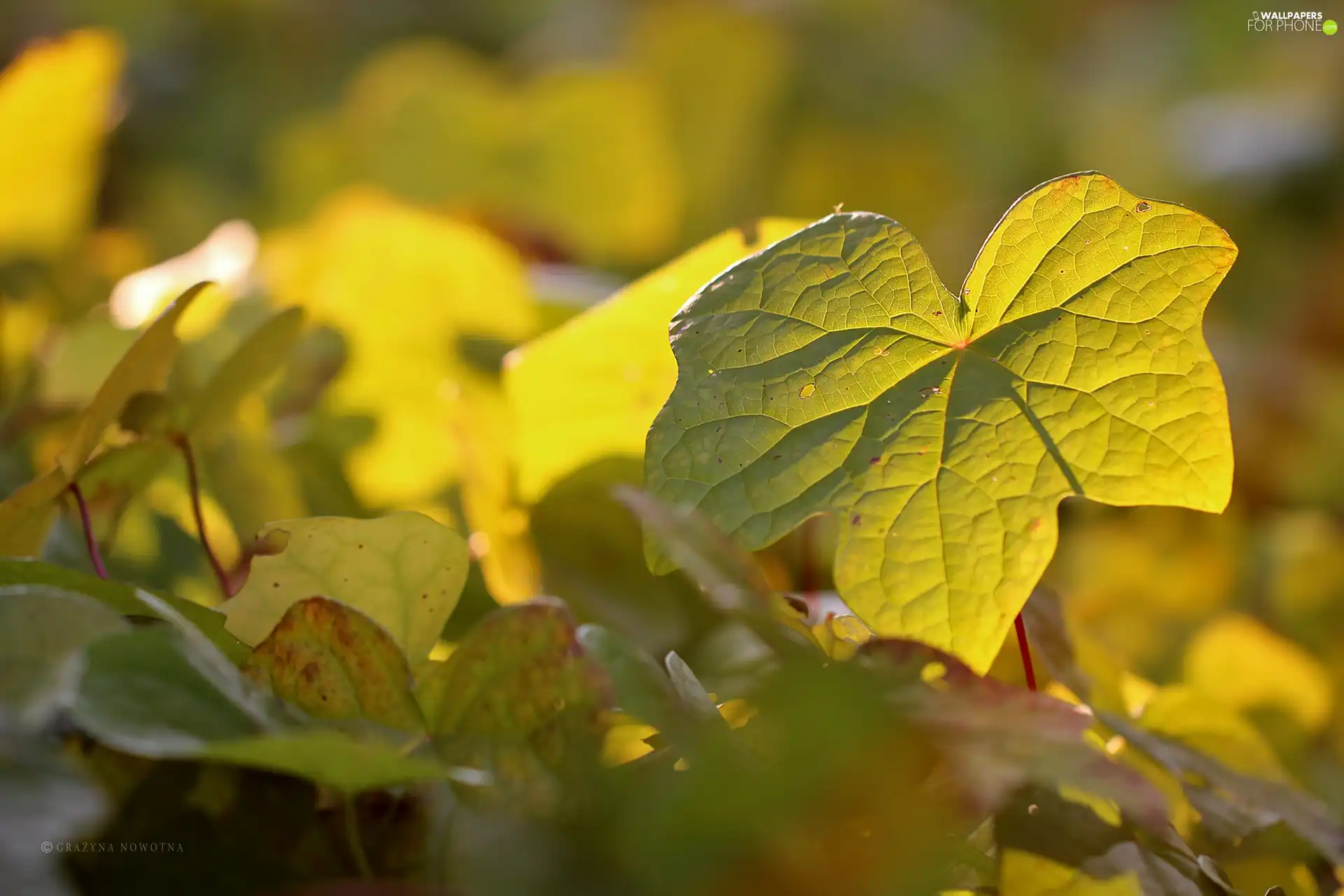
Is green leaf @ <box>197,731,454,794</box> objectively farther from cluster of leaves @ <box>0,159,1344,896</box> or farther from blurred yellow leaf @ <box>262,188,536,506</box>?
blurred yellow leaf @ <box>262,188,536,506</box>

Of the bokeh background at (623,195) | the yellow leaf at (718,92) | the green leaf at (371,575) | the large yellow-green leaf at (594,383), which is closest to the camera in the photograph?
the green leaf at (371,575)

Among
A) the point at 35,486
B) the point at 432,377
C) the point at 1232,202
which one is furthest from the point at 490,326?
the point at 1232,202

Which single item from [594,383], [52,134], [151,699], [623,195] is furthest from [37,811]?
[623,195]

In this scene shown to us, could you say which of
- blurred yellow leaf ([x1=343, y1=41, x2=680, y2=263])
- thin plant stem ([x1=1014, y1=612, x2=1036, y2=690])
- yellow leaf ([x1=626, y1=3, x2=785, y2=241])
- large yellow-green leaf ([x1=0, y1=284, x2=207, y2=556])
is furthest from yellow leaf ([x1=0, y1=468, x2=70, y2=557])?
yellow leaf ([x1=626, y1=3, x2=785, y2=241])

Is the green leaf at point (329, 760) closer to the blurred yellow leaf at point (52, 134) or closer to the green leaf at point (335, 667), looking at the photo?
the green leaf at point (335, 667)

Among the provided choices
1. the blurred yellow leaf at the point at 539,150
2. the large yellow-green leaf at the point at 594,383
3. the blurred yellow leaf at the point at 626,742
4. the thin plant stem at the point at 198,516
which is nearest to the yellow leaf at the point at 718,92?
the blurred yellow leaf at the point at 539,150

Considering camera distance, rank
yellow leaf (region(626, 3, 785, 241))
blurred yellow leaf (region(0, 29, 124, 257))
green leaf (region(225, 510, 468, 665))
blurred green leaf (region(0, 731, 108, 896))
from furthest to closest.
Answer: yellow leaf (region(626, 3, 785, 241)) < blurred yellow leaf (region(0, 29, 124, 257)) < green leaf (region(225, 510, 468, 665)) < blurred green leaf (region(0, 731, 108, 896))

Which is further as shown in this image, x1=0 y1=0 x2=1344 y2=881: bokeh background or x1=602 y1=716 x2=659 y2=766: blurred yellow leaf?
x1=0 y1=0 x2=1344 y2=881: bokeh background
